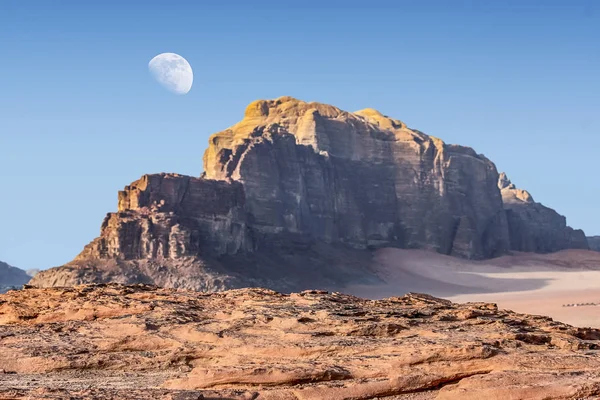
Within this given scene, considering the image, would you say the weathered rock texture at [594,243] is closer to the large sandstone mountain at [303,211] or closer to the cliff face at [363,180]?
the large sandstone mountain at [303,211]

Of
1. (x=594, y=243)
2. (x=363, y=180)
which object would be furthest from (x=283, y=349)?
(x=594, y=243)

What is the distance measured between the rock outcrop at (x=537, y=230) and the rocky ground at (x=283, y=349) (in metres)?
110

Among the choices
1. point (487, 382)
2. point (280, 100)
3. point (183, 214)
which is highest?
point (280, 100)

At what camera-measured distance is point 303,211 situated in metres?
98.8

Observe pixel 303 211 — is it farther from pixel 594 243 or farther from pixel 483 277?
pixel 594 243

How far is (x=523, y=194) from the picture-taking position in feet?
495

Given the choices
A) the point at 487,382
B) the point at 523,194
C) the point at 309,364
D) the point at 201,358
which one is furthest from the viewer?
the point at 523,194

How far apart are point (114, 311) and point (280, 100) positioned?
102m

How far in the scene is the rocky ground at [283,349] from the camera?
11.6 metres

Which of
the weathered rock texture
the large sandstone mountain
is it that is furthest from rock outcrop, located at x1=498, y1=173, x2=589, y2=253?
the weathered rock texture

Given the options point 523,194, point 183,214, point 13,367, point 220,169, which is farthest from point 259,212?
point 13,367

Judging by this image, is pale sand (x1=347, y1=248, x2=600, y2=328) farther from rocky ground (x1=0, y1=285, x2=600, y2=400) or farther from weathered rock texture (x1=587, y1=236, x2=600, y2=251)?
rocky ground (x1=0, y1=285, x2=600, y2=400)

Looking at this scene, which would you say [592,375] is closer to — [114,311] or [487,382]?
[487,382]

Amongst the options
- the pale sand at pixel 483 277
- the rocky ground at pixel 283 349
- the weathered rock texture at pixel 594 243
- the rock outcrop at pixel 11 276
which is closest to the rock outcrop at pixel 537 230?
the pale sand at pixel 483 277
